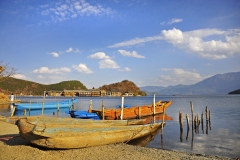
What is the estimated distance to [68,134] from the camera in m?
10.4

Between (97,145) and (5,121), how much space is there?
13126 mm

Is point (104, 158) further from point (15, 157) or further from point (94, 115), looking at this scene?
point (94, 115)

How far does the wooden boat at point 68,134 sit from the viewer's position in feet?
32.3

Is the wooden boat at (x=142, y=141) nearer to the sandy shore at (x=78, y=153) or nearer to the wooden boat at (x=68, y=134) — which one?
the wooden boat at (x=68, y=134)

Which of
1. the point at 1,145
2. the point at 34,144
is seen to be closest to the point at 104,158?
the point at 34,144

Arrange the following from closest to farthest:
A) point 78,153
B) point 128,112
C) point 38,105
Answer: point 78,153, point 128,112, point 38,105

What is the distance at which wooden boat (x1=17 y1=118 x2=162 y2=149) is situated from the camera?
387 inches

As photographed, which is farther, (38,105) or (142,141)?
Answer: (38,105)

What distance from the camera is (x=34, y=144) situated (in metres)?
10.2

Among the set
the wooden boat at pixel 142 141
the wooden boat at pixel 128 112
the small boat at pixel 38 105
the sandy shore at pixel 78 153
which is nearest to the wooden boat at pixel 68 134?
the sandy shore at pixel 78 153

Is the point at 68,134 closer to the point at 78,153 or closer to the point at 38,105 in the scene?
the point at 78,153

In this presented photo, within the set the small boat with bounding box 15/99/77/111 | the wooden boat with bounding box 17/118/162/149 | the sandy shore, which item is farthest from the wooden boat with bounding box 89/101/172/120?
the small boat with bounding box 15/99/77/111

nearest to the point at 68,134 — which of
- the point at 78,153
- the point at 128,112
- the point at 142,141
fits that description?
the point at 78,153

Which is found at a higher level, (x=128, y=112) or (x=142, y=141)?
(x=128, y=112)
